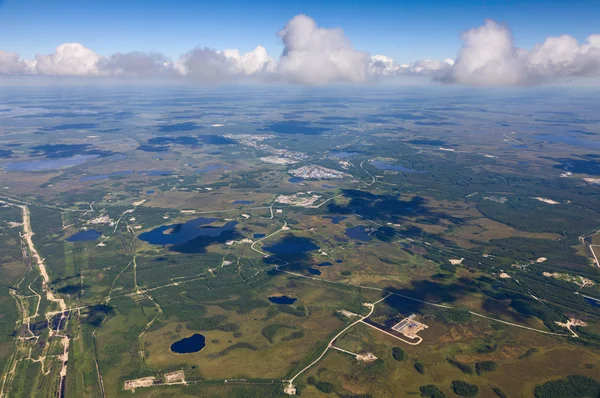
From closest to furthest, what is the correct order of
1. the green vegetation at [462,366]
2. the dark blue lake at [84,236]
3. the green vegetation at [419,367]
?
the green vegetation at [419,367], the green vegetation at [462,366], the dark blue lake at [84,236]

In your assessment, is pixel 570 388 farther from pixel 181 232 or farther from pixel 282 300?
pixel 181 232

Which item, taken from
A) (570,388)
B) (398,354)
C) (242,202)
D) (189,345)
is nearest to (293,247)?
(242,202)

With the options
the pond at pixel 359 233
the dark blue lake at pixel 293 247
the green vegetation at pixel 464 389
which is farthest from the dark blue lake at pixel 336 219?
the green vegetation at pixel 464 389

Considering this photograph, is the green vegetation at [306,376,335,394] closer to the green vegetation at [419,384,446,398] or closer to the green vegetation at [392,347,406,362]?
the green vegetation at [392,347,406,362]

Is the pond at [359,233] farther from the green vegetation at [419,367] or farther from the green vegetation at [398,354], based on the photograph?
the green vegetation at [419,367]

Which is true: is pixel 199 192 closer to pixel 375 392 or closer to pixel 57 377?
pixel 57 377

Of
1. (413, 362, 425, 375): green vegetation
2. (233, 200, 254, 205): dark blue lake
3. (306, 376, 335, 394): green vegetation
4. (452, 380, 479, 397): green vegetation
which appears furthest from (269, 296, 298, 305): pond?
(233, 200, 254, 205): dark blue lake

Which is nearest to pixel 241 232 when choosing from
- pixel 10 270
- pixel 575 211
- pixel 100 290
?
pixel 100 290
